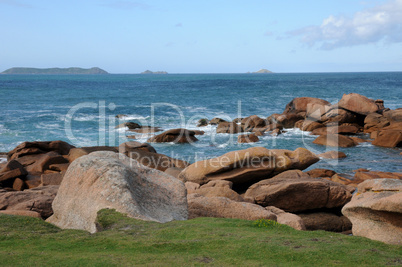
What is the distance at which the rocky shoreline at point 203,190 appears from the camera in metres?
11.1

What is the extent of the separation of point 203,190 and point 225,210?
12.0 feet

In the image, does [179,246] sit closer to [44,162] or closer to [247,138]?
[44,162]

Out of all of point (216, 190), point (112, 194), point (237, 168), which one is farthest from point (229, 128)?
point (112, 194)

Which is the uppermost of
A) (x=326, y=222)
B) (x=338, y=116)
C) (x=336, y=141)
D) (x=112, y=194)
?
(x=338, y=116)

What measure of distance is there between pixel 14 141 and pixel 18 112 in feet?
70.2

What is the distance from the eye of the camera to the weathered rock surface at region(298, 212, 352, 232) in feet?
55.3

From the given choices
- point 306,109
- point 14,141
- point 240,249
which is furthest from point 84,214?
point 306,109

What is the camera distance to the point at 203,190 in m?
17.5

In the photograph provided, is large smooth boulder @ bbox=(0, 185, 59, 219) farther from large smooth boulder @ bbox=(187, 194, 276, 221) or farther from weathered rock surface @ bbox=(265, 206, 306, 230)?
weathered rock surface @ bbox=(265, 206, 306, 230)

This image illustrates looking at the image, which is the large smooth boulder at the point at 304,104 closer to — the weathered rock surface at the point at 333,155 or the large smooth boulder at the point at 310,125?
the large smooth boulder at the point at 310,125

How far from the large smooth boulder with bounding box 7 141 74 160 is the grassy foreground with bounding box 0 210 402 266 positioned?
17.9 metres

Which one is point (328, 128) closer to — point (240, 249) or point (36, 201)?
point (36, 201)

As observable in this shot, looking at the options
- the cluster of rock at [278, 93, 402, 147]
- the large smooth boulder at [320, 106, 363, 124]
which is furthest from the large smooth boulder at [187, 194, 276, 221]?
the large smooth boulder at [320, 106, 363, 124]

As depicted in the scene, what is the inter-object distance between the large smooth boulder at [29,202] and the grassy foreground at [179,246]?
4.01 meters
